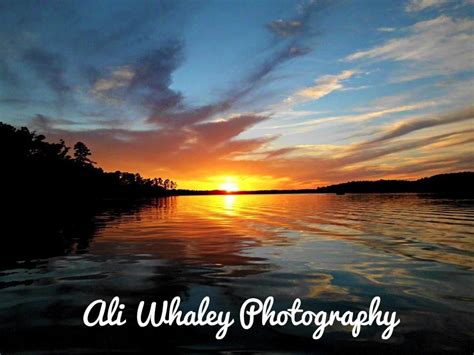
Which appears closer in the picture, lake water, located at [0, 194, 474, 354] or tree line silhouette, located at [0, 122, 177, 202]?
lake water, located at [0, 194, 474, 354]

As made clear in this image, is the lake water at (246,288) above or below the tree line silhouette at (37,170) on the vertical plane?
below

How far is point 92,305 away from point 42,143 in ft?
282

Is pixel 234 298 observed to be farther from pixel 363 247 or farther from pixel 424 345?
pixel 363 247

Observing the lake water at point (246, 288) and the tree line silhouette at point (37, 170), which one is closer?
the lake water at point (246, 288)

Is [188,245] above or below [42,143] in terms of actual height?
below

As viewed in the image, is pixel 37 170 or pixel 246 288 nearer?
pixel 246 288

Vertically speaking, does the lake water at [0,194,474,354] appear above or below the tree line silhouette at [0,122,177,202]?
below

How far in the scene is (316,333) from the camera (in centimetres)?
670

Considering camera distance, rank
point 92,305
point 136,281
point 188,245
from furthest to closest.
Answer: point 188,245, point 136,281, point 92,305

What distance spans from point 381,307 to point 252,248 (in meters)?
9.80

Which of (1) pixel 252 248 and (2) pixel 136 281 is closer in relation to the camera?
(2) pixel 136 281

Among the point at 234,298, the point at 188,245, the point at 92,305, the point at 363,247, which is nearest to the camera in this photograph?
the point at 92,305

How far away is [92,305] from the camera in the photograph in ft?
27.2

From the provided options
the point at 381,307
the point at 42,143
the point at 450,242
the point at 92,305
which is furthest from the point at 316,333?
the point at 42,143
